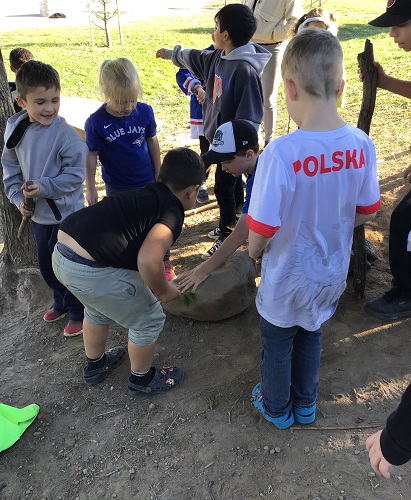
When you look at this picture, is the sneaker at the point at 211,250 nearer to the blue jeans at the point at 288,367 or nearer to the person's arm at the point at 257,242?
the blue jeans at the point at 288,367

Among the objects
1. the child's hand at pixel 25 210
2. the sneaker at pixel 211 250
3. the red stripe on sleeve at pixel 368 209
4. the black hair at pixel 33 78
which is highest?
the black hair at pixel 33 78

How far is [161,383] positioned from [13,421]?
86 centimetres

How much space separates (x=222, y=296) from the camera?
335 centimetres

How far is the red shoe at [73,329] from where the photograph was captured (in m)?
3.53

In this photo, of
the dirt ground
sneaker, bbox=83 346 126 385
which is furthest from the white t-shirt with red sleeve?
sneaker, bbox=83 346 126 385

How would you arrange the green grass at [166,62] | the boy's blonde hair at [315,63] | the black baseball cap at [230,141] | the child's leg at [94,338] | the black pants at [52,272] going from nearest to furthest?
1. the boy's blonde hair at [315,63]
2. the black baseball cap at [230,141]
3. the child's leg at [94,338]
4. the black pants at [52,272]
5. the green grass at [166,62]

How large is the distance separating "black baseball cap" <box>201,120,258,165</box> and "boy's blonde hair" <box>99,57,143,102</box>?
874mm

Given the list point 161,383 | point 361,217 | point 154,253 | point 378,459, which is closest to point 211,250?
point 161,383

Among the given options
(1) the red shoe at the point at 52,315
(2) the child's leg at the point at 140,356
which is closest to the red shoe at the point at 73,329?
(1) the red shoe at the point at 52,315

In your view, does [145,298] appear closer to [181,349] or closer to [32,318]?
[181,349]

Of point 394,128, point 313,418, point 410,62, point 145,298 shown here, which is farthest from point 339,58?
point 410,62

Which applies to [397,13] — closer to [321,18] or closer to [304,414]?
[321,18]

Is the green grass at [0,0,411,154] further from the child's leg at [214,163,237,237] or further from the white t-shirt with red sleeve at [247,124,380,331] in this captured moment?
the white t-shirt with red sleeve at [247,124,380,331]

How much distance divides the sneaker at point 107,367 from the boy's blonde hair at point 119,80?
1714mm
